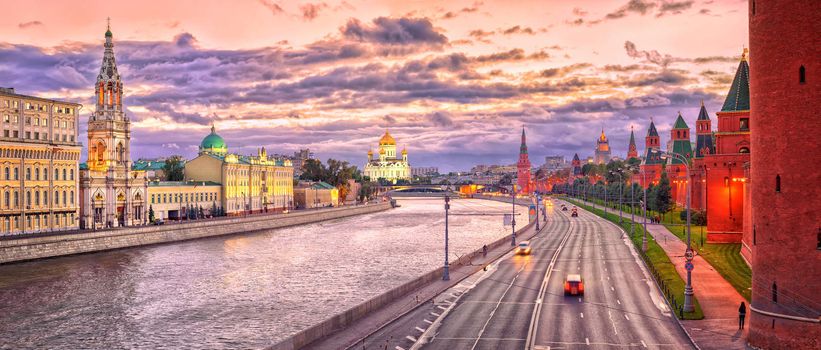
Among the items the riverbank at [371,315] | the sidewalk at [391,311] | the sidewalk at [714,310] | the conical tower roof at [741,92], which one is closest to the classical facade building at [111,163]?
the sidewalk at [391,311]

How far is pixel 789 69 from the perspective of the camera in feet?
92.8

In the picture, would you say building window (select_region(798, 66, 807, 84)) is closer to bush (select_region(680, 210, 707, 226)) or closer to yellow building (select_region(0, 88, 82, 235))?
bush (select_region(680, 210, 707, 226))

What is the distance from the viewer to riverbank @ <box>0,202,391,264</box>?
7100cm

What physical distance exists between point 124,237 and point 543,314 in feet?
209

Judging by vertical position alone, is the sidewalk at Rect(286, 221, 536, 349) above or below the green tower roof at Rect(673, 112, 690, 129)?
below

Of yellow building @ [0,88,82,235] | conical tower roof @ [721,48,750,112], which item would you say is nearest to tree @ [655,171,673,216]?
conical tower roof @ [721,48,750,112]

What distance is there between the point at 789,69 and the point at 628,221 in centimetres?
8641

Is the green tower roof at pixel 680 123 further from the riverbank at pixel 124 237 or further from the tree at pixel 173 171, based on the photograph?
the tree at pixel 173 171

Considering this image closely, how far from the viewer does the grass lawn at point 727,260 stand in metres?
46.2

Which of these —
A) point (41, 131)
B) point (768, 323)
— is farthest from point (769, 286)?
point (41, 131)

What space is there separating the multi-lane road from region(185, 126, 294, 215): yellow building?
8504 cm

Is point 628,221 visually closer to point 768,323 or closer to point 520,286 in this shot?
point 520,286

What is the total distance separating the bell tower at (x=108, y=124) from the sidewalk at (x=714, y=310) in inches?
2997

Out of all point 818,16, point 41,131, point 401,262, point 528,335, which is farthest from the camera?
point 41,131
